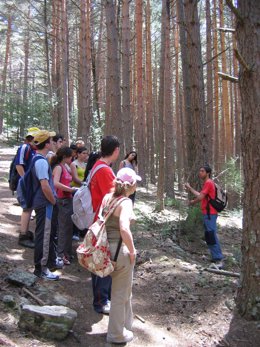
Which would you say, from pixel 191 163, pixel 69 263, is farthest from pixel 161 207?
pixel 69 263

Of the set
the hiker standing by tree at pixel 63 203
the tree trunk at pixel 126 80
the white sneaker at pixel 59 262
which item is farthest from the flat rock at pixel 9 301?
the tree trunk at pixel 126 80

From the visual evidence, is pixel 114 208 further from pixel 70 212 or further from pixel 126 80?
pixel 126 80

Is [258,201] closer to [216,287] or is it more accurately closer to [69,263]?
[216,287]

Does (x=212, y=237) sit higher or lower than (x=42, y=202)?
lower

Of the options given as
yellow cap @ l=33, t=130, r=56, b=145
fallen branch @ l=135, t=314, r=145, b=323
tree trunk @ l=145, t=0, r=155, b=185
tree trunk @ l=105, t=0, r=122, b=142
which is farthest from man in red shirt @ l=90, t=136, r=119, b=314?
tree trunk @ l=145, t=0, r=155, b=185

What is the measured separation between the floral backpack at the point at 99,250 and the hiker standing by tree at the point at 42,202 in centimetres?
124

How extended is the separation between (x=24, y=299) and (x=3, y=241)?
7.34 feet

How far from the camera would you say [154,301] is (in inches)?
197

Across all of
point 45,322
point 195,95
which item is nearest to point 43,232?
point 45,322

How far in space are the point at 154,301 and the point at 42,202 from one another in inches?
76.2

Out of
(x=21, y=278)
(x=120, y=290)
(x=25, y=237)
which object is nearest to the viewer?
(x=120, y=290)

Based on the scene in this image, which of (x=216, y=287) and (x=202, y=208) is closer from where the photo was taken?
(x=216, y=287)

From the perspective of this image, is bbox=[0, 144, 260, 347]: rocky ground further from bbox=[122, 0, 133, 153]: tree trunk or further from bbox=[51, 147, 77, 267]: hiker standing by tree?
bbox=[122, 0, 133, 153]: tree trunk

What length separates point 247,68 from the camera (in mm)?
4000
